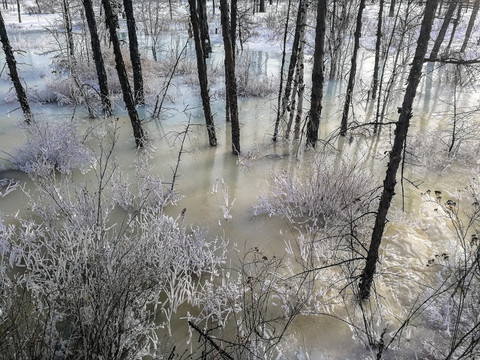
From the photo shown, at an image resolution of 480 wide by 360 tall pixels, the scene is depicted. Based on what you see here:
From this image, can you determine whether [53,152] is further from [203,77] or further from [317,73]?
[317,73]

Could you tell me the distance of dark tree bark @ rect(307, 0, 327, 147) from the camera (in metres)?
7.73

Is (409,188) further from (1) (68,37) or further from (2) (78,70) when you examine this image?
(1) (68,37)

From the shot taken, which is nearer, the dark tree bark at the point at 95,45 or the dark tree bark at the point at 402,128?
the dark tree bark at the point at 402,128

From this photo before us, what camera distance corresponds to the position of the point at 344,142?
33.0 ft

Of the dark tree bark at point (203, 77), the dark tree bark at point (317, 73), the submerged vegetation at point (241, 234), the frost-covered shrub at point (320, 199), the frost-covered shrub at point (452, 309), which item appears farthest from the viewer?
the dark tree bark at point (203, 77)

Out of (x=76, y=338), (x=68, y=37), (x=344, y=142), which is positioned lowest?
(x=344, y=142)

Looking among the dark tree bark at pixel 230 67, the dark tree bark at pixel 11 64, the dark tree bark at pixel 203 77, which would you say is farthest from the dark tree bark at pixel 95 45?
the dark tree bark at pixel 230 67

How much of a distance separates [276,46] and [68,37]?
14.6m

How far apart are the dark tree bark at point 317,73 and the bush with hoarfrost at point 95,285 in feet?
15.0

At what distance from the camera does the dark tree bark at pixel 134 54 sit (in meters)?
11.9

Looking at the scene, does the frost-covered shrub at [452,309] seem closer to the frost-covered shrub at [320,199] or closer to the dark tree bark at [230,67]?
the frost-covered shrub at [320,199]

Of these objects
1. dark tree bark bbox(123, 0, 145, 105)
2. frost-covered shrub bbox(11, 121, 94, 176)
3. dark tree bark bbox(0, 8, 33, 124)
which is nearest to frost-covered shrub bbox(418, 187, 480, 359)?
frost-covered shrub bbox(11, 121, 94, 176)

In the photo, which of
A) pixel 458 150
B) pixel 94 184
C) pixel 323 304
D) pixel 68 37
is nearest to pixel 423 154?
pixel 458 150

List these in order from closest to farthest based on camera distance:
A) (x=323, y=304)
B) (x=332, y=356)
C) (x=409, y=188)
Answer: (x=332, y=356)
(x=323, y=304)
(x=409, y=188)
